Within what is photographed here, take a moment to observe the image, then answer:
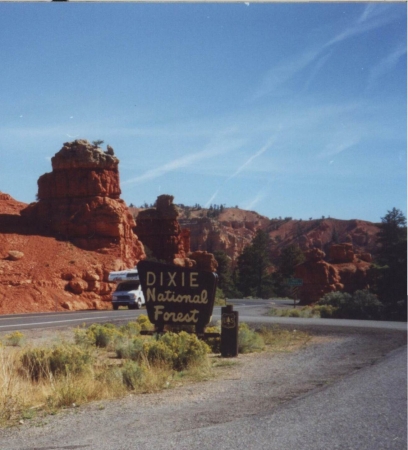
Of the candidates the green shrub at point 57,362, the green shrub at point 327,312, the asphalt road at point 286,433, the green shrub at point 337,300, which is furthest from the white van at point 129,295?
the asphalt road at point 286,433

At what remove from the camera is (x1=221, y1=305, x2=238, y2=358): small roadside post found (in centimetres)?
1443

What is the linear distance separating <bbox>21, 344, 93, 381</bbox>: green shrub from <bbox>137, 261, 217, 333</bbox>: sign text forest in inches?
95.7

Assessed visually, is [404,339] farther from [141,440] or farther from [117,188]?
[117,188]

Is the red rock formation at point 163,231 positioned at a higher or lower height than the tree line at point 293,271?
higher

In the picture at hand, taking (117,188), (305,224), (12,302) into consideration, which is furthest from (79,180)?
(305,224)

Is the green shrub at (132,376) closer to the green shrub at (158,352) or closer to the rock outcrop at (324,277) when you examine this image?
the green shrub at (158,352)

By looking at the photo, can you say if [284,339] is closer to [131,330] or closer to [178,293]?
[131,330]

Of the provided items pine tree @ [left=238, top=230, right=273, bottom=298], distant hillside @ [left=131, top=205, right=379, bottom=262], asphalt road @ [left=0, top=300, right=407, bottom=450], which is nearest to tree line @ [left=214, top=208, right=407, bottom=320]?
pine tree @ [left=238, top=230, right=273, bottom=298]

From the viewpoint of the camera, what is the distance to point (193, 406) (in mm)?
8969

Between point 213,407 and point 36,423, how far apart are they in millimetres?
2493

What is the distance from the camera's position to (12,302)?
41.6 m

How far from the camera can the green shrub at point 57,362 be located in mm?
11180

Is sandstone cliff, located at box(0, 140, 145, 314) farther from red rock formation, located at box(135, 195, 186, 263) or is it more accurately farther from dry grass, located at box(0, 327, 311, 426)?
dry grass, located at box(0, 327, 311, 426)

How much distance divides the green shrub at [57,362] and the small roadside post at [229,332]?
3.67 meters
